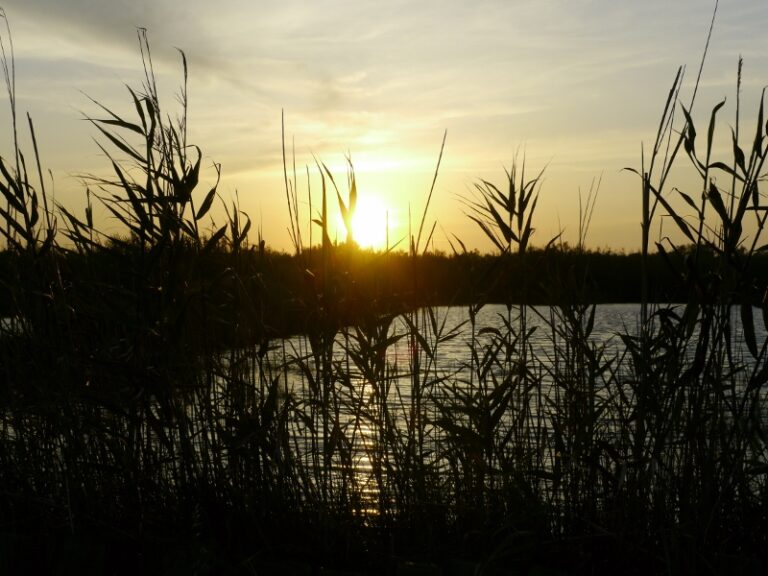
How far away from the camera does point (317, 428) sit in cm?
269

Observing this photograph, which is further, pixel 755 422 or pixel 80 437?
pixel 80 437

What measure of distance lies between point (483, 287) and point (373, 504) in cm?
97

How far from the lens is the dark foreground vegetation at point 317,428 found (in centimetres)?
235

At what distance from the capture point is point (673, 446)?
251cm

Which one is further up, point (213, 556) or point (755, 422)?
point (755, 422)

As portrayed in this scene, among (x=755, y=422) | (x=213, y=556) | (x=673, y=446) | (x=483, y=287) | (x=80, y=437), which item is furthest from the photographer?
(x=483, y=287)

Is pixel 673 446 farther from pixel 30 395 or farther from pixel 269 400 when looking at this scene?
pixel 30 395

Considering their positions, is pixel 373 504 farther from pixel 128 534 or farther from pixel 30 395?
pixel 30 395

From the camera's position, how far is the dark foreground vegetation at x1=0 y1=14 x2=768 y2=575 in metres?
2.35

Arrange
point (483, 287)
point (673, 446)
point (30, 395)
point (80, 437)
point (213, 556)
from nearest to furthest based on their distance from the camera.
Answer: point (213, 556) < point (673, 446) < point (80, 437) < point (30, 395) < point (483, 287)

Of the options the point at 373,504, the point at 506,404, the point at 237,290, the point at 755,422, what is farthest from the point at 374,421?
the point at 755,422

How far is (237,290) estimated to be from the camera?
8.96 feet

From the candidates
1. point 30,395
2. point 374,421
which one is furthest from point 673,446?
point 30,395

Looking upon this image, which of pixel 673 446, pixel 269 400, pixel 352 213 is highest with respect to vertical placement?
pixel 352 213
